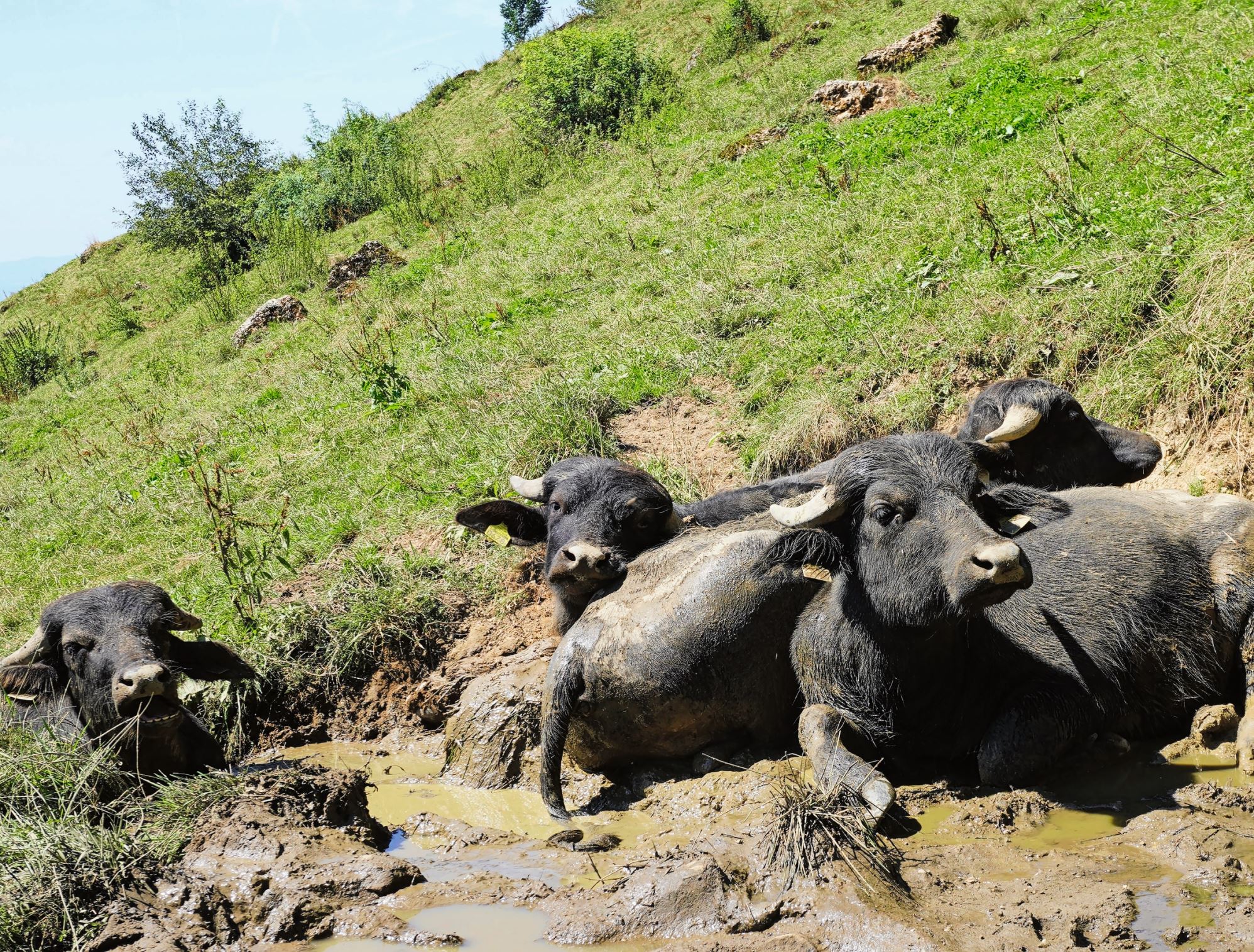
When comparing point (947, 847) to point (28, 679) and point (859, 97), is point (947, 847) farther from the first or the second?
point (859, 97)

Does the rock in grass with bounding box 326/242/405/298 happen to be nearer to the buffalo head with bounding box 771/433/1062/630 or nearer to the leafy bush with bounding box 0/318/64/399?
the leafy bush with bounding box 0/318/64/399

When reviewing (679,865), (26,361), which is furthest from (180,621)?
(26,361)

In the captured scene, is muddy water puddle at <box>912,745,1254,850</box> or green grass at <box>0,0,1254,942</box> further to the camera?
green grass at <box>0,0,1254,942</box>

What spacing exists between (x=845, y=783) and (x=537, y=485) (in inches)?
134

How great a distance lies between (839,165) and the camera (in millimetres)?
13508

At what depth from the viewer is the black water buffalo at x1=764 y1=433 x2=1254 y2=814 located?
4.75m

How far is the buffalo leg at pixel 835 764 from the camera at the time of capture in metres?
4.35

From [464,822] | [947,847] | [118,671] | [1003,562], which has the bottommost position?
[947,847]

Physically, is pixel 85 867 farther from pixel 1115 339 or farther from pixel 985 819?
pixel 1115 339

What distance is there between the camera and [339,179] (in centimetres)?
2847

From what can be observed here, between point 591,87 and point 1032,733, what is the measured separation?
70.0 feet

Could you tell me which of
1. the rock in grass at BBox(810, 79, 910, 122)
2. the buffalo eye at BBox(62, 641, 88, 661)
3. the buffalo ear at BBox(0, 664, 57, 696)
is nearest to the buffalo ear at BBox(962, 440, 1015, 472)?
the buffalo eye at BBox(62, 641, 88, 661)

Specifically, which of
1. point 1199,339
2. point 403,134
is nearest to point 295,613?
point 1199,339

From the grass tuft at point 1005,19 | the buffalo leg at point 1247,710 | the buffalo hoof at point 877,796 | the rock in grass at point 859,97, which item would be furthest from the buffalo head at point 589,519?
the grass tuft at point 1005,19
